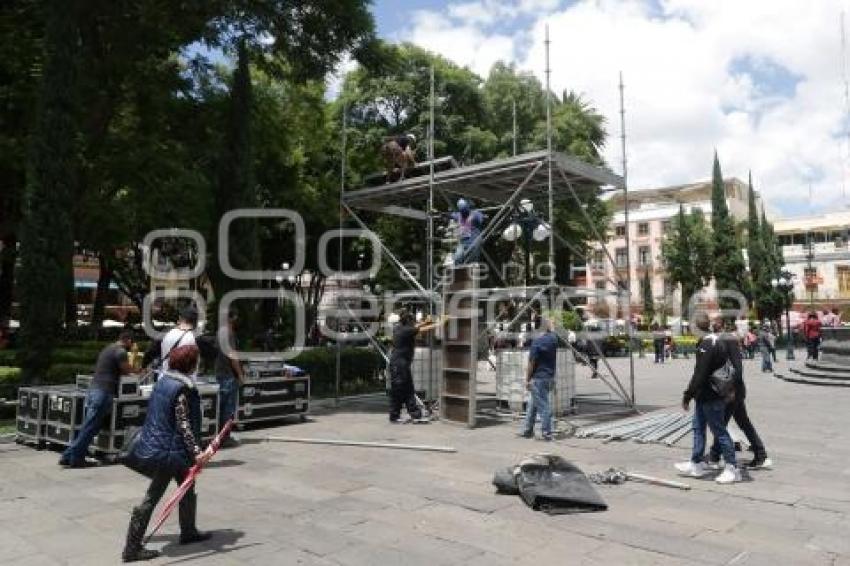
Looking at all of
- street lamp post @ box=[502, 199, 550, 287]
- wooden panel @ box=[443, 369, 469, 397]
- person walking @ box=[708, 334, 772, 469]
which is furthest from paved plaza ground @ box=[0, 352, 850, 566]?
street lamp post @ box=[502, 199, 550, 287]

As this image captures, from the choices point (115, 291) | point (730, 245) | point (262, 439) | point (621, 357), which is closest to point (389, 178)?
point (262, 439)

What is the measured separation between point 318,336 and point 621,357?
16.2m

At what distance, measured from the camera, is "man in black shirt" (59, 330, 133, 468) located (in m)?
8.66

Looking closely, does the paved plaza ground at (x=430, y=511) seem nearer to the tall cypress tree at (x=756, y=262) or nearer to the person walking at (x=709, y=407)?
the person walking at (x=709, y=407)

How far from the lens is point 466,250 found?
12.5 meters

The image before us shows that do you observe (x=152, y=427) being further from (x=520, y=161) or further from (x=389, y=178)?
(x=389, y=178)

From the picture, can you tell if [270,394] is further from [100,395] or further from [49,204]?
[49,204]

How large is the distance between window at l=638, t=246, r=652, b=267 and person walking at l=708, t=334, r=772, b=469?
2690 inches

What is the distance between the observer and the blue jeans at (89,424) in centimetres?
864

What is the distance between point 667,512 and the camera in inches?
252

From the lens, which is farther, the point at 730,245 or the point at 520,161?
the point at 730,245

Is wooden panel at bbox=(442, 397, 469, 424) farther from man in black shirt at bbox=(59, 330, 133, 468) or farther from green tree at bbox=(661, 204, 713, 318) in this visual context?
green tree at bbox=(661, 204, 713, 318)

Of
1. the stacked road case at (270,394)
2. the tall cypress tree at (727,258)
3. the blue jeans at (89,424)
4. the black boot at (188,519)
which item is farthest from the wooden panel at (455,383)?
the tall cypress tree at (727,258)

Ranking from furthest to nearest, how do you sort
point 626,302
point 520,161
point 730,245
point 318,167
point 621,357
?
1. point 730,245
2. point 621,357
3. point 318,167
4. point 626,302
5. point 520,161
